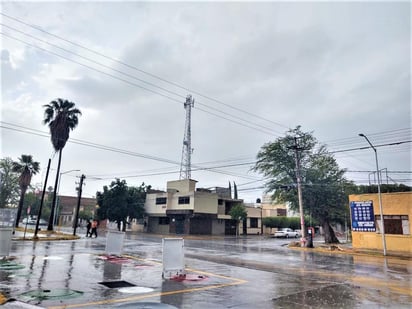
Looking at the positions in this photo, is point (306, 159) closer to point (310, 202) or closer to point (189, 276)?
point (310, 202)

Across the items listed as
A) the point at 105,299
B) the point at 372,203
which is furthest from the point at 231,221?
the point at 105,299

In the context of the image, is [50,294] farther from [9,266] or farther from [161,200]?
[161,200]

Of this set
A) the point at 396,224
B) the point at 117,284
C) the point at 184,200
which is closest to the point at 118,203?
the point at 184,200

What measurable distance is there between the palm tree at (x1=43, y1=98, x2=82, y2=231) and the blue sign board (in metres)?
29.8

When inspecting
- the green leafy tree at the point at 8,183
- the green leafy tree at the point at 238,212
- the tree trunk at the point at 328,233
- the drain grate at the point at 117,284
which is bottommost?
the drain grate at the point at 117,284

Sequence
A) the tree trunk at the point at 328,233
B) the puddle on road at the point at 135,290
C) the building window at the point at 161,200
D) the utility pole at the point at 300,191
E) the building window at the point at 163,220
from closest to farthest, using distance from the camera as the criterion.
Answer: the puddle on road at the point at 135,290, the utility pole at the point at 300,191, the tree trunk at the point at 328,233, the building window at the point at 163,220, the building window at the point at 161,200

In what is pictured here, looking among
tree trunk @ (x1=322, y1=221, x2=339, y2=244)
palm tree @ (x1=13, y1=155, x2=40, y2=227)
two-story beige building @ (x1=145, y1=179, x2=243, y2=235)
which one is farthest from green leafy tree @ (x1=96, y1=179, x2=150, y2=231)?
tree trunk @ (x1=322, y1=221, x2=339, y2=244)

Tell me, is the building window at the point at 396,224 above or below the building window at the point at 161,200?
below

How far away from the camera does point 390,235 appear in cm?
2711

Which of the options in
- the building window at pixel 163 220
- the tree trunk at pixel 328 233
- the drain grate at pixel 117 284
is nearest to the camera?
the drain grate at pixel 117 284

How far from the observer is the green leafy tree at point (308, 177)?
111 ft

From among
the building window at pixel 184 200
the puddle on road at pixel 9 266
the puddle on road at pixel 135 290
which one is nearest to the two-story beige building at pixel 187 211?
the building window at pixel 184 200

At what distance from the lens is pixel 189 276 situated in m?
11.3

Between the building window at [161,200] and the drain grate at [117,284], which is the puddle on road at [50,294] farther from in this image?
the building window at [161,200]
